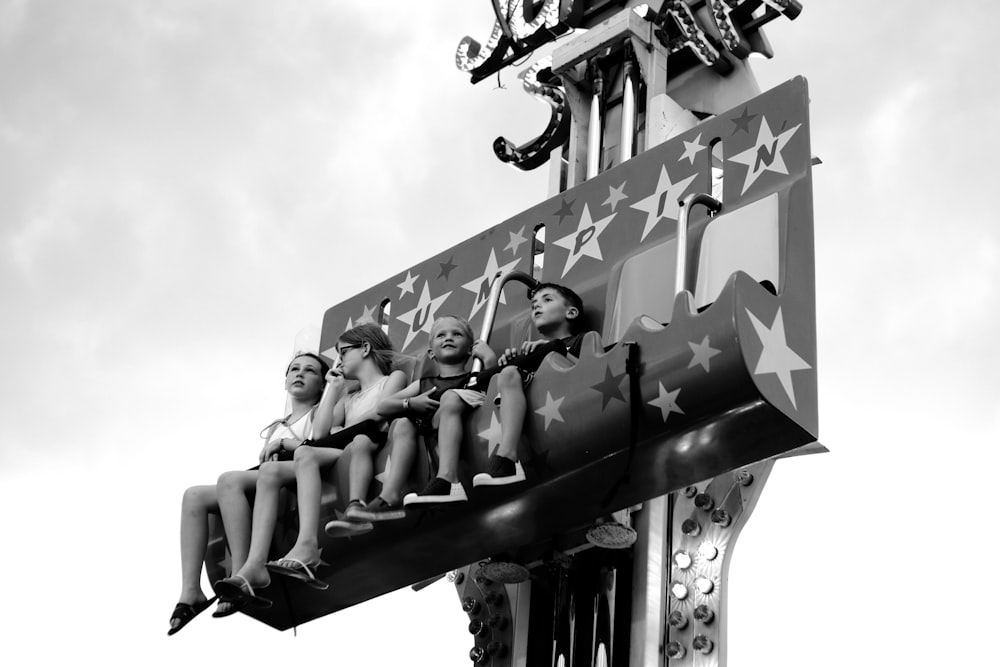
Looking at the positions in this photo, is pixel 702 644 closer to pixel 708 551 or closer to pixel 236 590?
pixel 708 551

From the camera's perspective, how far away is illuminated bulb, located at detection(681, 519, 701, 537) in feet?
31.1

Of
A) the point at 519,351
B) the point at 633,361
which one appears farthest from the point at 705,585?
the point at 633,361

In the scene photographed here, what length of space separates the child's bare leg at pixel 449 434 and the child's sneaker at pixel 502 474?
25 cm

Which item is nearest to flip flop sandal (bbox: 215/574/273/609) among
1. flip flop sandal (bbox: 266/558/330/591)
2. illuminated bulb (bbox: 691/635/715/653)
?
flip flop sandal (bbox: 266/558/330/591)

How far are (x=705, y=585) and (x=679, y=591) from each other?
0.53ft

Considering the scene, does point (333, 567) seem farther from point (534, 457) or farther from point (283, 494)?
point (534, 457)

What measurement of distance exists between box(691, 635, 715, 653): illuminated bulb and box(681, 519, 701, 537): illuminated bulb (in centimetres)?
65

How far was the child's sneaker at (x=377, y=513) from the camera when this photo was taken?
8.24 m

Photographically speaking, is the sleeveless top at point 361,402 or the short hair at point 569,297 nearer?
the short hair at point 569,297

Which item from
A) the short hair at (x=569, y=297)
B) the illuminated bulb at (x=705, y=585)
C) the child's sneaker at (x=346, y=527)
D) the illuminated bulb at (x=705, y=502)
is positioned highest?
the short hair at (x=569, y=297)

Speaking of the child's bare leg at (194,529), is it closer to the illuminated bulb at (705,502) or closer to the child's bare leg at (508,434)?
the child's bare leg at (508,434)

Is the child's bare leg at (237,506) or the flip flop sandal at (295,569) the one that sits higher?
the child's bare leg at (237,506)

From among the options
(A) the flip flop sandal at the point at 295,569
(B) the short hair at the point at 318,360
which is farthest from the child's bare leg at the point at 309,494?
(B) the short hair at the point at 318,360

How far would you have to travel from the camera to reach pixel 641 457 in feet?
25.7
